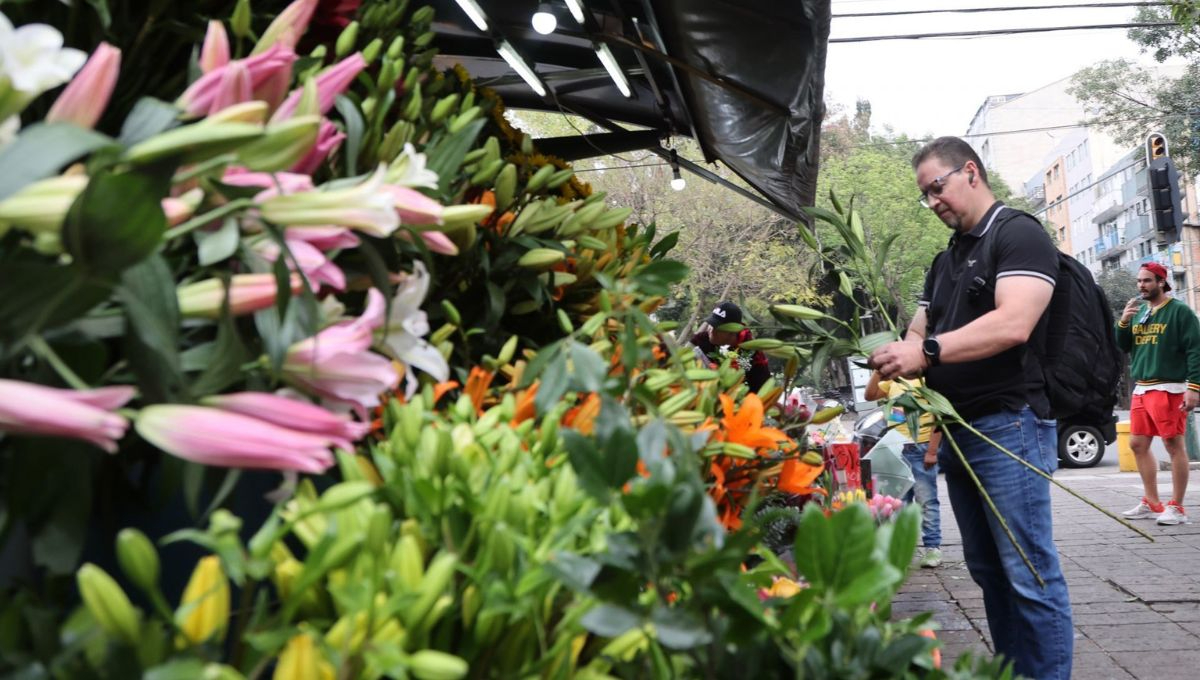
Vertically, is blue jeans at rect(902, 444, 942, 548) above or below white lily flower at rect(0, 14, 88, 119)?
below

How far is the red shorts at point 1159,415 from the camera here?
9.17 m

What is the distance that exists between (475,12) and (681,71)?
157cm

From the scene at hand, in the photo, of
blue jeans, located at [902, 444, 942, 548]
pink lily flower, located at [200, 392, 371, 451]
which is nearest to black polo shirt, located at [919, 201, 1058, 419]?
pink lily flower, located at [200, 392, 371, 451]

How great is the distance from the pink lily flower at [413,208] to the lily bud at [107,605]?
0.34 metres

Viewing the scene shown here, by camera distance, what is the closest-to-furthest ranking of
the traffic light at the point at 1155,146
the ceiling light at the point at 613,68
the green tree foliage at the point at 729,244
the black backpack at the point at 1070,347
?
the black backpack at the point at 1070,347
the ceiling light at the point at 613,68
the traffic light at the point at 1155,146
the green tree foliage at the point at 729,244

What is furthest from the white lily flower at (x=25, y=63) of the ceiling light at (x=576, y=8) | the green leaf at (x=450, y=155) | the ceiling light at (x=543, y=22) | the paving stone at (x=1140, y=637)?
the paving stone at (x=1140, y=637)

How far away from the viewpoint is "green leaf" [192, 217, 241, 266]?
0.65m

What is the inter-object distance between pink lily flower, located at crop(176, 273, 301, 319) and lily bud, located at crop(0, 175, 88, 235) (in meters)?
0.10

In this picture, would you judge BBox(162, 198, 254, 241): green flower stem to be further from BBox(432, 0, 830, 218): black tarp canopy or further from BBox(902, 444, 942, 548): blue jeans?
BBox(902, 444, 942, 548): blue jeans

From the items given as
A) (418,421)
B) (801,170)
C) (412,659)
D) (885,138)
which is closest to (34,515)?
(412,659)

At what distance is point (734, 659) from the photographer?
661 mm

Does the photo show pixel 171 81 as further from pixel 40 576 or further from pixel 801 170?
pixel 801 170

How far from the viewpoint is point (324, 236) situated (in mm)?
695

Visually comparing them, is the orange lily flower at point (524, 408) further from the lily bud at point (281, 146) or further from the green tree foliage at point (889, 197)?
the green tree foliage at point (889, 197)
